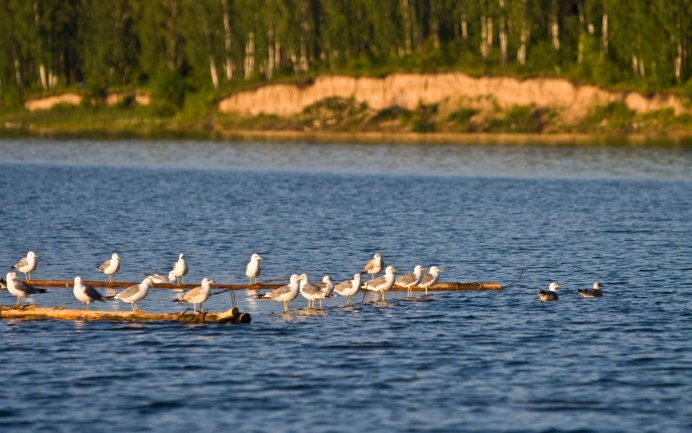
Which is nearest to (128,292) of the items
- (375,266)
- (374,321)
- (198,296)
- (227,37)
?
(198,296)

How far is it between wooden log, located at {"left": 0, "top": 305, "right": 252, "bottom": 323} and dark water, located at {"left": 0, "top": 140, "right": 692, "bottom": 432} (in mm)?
293

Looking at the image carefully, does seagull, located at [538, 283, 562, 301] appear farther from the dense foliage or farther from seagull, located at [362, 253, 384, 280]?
the dense foliage

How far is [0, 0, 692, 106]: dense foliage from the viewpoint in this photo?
109m

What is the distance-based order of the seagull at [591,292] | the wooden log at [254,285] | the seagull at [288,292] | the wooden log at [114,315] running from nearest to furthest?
1. the wooden log at [114,315]
2. the seagull at [288,292]
3. the seagull at [591,292]
4. the wooden log at [254,285]

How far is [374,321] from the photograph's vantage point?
28.5m

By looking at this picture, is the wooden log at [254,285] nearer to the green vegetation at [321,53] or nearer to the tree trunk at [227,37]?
the green vegetation at [321,53]

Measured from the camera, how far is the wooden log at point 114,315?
90.7 ft

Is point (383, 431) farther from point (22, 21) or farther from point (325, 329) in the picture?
point (22, 21)

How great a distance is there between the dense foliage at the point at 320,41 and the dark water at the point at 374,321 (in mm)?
40218

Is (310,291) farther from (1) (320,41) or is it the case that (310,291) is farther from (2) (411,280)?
(1) (320,41)

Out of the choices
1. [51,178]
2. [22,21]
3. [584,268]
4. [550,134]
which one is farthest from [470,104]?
[584,268]

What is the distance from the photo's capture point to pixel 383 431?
20109mm

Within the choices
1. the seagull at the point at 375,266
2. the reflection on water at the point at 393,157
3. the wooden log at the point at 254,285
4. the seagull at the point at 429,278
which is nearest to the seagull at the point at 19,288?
the wooden log at the point at 254,285

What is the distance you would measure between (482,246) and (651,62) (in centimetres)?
6908
